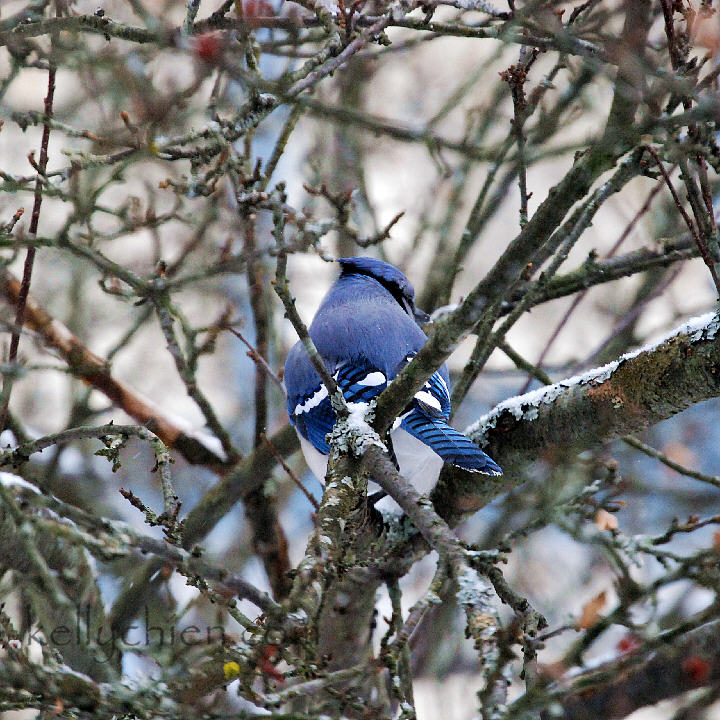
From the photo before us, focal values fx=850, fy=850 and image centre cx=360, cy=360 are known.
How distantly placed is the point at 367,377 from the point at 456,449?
2.21ft

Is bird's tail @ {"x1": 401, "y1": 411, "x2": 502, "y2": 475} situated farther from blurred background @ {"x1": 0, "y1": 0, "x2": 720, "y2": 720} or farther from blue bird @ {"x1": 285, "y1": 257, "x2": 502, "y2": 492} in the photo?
blurred background @ {"x1": 0, "y1": 0, "x2": 720, "y2": 720}

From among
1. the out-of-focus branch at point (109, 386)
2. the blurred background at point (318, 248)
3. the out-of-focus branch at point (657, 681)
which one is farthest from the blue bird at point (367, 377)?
the out-of-focus branch at point (657, 681)

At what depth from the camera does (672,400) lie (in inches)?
93.7

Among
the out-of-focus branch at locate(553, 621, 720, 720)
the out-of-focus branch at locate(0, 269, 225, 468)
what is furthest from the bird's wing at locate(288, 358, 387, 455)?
the out-of-focus branch at locate(553, 621, 720, 720)

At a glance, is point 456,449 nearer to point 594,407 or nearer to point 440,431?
point 440,431

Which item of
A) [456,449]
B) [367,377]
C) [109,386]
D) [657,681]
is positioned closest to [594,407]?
[456,449]

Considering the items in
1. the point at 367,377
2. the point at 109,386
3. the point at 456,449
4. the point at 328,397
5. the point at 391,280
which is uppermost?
the point at 391,280

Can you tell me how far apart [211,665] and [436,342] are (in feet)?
2.96

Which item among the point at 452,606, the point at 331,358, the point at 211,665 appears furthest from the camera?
the point at 452,606

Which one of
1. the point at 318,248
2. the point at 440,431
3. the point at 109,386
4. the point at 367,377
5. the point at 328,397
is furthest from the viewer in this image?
the point at 109,386

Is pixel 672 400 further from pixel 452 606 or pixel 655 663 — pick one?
pixel 452 606

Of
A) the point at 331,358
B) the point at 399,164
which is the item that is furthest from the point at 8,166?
the point at 331,358

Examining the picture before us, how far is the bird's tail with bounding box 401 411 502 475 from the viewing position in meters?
2.62

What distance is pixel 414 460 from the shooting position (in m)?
3.28
